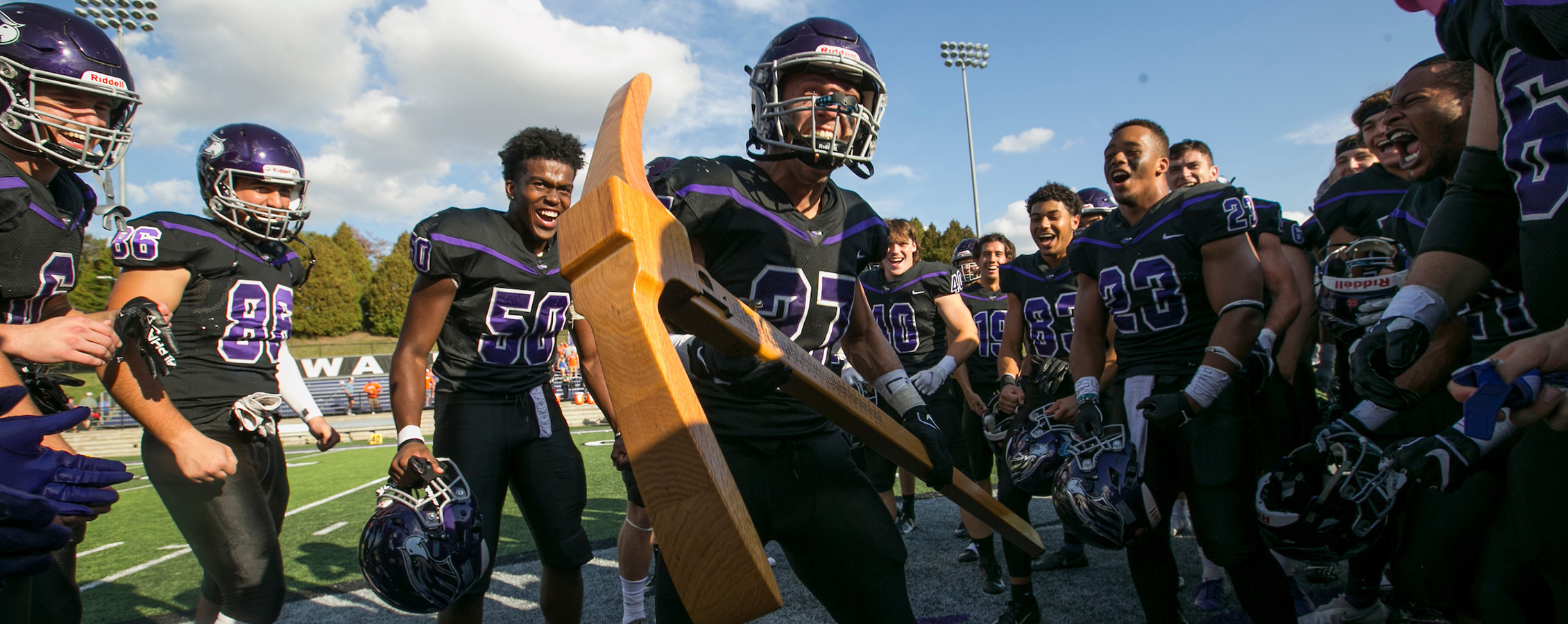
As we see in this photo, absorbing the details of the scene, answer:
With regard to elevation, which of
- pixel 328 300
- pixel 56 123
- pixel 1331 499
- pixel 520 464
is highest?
pixel 328 300

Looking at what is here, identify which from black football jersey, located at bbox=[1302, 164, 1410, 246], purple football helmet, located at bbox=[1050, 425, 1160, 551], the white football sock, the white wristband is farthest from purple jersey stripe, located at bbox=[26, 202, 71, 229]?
black football jersey, located at bbox=[1302, 164, 1410, 246]

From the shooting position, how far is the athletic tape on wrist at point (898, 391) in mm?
2543

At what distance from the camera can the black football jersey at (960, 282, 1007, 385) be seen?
19.2 feet

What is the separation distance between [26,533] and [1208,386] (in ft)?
11.4

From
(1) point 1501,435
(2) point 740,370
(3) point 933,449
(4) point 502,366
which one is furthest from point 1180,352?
(4) point 502,366

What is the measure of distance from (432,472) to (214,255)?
1548 mm

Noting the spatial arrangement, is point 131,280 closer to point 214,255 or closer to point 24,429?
point 214,255

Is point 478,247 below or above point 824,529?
above

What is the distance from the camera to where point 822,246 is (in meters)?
2.37

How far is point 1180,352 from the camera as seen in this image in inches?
123

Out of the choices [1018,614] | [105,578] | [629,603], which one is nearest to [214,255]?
[629,603]

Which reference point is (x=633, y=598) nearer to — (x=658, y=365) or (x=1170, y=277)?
(x=658, y=365)

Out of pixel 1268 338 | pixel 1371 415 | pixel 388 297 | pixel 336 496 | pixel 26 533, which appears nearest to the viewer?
pixel 26 533

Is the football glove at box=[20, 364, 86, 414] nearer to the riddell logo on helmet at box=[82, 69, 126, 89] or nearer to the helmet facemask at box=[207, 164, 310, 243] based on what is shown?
the riddell logo on helmet at box=[82, 69, 126, 89]
